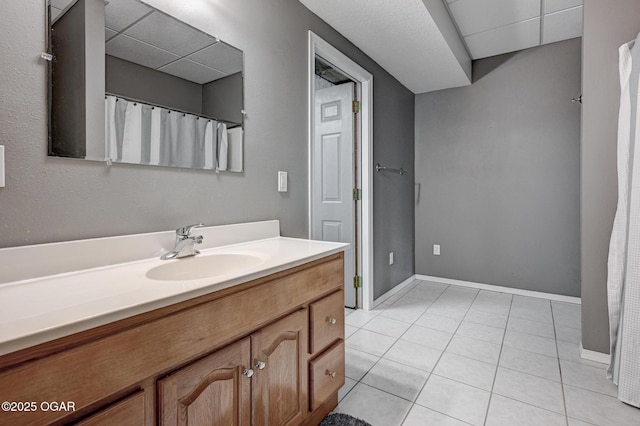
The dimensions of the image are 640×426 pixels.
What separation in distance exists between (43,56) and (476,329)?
2.80m

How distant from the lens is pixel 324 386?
1309 mm

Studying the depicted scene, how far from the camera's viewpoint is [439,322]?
2.45 metres

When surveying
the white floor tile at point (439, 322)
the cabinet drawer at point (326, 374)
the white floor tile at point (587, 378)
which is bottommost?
the white floor tile at point (587, 378)

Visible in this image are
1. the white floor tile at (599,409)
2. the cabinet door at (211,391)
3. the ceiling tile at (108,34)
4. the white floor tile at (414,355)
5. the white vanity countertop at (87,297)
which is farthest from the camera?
the white floor tile at (414,355)

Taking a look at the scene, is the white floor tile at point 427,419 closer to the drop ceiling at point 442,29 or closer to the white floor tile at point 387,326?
the white floor tile at point 387,326

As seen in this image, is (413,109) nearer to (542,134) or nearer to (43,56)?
(542,134)

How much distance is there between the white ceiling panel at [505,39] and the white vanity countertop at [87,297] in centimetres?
288

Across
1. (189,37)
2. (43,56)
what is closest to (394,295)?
(189,37)

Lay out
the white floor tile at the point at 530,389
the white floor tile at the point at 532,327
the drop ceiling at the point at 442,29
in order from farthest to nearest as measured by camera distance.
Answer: the white floor tile at the point at 532,327 < the drop ceiling at the point at 442,29 < the white floor tile at the point at 530,389

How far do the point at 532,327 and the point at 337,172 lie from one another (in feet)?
6.45

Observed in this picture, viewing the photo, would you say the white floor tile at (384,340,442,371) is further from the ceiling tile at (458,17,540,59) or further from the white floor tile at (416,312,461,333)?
the ceiling tile at (458,17,540,59)

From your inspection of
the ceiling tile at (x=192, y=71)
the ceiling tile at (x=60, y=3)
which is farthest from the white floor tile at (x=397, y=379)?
the ceiling tile at (x=60, y=3)

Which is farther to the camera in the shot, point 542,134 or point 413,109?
point 413,109

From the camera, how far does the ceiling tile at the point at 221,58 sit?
137 cm
